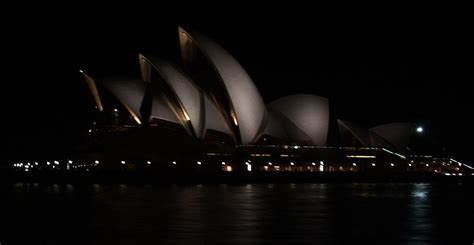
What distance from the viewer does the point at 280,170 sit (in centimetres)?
6081

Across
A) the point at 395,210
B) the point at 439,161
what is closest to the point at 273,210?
the point at 395,210

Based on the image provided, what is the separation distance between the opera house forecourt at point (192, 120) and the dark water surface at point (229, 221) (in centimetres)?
2394

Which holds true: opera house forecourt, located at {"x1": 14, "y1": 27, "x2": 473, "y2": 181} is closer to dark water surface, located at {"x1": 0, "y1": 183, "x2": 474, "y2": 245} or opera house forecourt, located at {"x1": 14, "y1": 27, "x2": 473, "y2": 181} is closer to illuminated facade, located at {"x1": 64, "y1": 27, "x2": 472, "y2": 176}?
illuminated facade, located at {"x1": 64, "y1": 27, "x2": 472, "y2": 176}

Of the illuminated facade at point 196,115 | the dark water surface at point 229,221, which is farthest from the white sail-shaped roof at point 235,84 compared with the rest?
the dark water surface at point 229,221

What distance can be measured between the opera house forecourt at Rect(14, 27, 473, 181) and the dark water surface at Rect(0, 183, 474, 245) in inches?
942

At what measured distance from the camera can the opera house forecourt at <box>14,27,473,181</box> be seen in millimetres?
51188

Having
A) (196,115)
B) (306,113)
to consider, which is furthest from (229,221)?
(306,113)

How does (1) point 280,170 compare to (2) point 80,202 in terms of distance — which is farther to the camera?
(1) point 280,170

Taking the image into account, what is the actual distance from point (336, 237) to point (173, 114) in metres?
37.2

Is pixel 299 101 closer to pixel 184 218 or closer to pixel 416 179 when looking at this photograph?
pixel 416 179

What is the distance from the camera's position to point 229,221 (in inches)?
765

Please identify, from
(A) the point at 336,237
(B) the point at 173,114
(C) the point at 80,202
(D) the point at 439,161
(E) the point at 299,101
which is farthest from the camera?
(D) the point at 439,161

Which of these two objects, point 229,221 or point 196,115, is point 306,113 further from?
point 229,221

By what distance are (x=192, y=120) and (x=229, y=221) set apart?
109 ft
